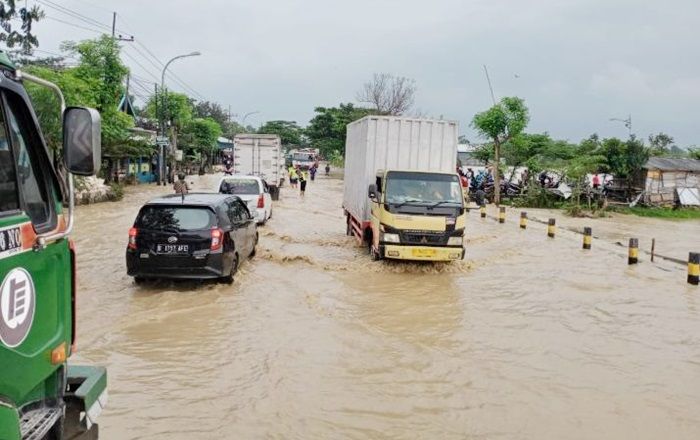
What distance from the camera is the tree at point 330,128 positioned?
5875 cm

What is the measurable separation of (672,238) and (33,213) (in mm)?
21274

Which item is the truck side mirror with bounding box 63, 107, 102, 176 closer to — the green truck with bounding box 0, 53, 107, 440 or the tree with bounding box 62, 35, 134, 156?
the green truck with bounding box 0, 53, 107, 440

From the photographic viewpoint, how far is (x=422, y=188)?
12164mm

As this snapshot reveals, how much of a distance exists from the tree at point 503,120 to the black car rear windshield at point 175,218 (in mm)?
19764

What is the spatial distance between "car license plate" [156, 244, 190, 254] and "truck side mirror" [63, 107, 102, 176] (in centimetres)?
659

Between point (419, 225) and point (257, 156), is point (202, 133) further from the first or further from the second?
point (419, 225)

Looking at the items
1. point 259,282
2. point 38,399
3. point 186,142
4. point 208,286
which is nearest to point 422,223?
point 259,282

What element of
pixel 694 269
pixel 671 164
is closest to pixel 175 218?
pixel 694 269

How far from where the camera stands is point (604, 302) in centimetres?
1050

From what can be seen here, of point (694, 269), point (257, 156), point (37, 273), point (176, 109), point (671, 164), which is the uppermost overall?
point (176, 109)

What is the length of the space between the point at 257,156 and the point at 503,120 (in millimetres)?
11529

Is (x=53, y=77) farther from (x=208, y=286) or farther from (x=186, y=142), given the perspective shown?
(x=186, y=142)

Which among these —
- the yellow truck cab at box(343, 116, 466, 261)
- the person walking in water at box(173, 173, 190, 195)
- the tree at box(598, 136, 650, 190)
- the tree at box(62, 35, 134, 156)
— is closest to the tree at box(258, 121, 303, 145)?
the tree at box(62, 35, 134, 156)

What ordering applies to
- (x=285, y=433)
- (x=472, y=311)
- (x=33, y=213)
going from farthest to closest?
(x=472, y=311) → (x=285, y=433) → (x=33, y=213)
